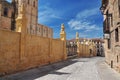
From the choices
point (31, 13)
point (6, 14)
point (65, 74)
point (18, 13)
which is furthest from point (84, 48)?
point (65, 74)

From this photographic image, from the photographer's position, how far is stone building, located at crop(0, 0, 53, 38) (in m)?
43.3

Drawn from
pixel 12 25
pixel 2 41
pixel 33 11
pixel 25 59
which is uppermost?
pixel 33 11

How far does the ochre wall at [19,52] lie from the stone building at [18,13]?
26505mm

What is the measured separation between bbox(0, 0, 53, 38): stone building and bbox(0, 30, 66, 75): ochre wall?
2650cm

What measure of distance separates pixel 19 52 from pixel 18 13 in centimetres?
3874

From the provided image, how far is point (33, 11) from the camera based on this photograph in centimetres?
5494

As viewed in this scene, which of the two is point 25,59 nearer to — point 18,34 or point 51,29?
point 18,34

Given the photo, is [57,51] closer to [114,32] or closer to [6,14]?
[114,32]

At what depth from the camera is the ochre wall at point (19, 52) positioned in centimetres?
981

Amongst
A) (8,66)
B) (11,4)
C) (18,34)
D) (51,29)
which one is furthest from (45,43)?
(51,29)

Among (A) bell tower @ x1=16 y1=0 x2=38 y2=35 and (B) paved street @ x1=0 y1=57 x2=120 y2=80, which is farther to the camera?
(A) bell tower @ x1=16 y1=0 x2=38 y2=35

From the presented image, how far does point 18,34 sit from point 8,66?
2.35m

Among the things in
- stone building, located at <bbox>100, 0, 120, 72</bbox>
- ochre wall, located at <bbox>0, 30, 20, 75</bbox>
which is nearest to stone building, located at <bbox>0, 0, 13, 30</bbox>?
stone building, located at <bbox>100, 0, 120, 72</bbox>

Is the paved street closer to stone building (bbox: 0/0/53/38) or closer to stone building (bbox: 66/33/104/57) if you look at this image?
stone building (bbox: 66/33/104/57)
